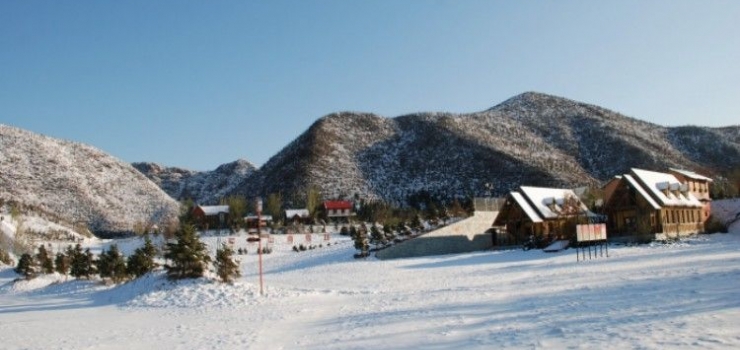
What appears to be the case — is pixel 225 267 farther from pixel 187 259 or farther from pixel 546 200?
pixel 546 200

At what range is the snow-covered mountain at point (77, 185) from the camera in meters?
92.2

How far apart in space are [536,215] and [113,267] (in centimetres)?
2644

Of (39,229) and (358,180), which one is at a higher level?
(358,180)

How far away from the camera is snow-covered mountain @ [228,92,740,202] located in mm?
100250

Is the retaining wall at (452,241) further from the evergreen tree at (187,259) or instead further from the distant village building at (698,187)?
the evergreen tree at (187,259)

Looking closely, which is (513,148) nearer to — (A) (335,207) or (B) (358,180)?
(B) (358,180)

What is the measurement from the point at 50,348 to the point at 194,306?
6597 millimetres

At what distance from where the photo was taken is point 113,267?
30.1 meters

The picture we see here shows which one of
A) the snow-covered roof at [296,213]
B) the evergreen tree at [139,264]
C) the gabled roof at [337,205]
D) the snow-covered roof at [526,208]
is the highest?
the gabled roof at [337,205]

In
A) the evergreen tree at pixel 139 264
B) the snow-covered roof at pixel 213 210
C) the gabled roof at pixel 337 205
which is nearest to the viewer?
the evergreen tree at pixel 139 264

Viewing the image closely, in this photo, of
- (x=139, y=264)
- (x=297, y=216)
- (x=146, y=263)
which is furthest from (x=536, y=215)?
(x=297, y=216)

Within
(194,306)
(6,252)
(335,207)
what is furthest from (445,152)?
(194,306)

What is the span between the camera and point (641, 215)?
120 feet

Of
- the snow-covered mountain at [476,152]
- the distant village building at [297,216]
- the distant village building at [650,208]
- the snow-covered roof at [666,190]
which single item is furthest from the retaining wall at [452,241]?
the snow-covered mountain at [476,152]
